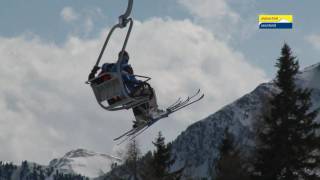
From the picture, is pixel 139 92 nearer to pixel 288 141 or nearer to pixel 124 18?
pixel 124 18

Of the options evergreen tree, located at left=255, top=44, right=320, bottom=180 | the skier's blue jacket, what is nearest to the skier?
the skier's blue jacket

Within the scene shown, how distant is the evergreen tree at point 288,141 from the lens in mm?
28047

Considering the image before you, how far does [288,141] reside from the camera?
2833cm

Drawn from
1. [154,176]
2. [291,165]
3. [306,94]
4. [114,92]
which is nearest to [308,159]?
[291,165]

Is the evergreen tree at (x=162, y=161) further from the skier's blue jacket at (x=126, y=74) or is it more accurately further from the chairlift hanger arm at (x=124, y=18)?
the chairlift hanger arm at (x=124, y=18)

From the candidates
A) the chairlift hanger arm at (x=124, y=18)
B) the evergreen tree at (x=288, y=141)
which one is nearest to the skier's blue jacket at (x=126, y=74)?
the chairlift hanger arm at (x=124, y=18)

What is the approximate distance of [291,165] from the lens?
28.0 metres

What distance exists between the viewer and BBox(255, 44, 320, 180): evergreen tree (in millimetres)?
28047

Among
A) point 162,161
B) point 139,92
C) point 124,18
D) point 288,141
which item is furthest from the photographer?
point 162,161

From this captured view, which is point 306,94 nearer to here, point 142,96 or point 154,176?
point 154,176

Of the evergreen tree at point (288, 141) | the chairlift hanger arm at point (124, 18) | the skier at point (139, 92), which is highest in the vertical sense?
the evergreen tree at point (288, 141)

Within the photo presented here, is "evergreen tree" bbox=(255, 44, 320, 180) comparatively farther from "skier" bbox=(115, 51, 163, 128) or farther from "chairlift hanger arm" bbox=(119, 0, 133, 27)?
"chairlift hanger arm" bbox=(119, 0, 133, 27)

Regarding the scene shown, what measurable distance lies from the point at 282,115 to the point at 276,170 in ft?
9.00

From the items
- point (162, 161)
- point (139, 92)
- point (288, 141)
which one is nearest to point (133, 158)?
point (162, 161)
